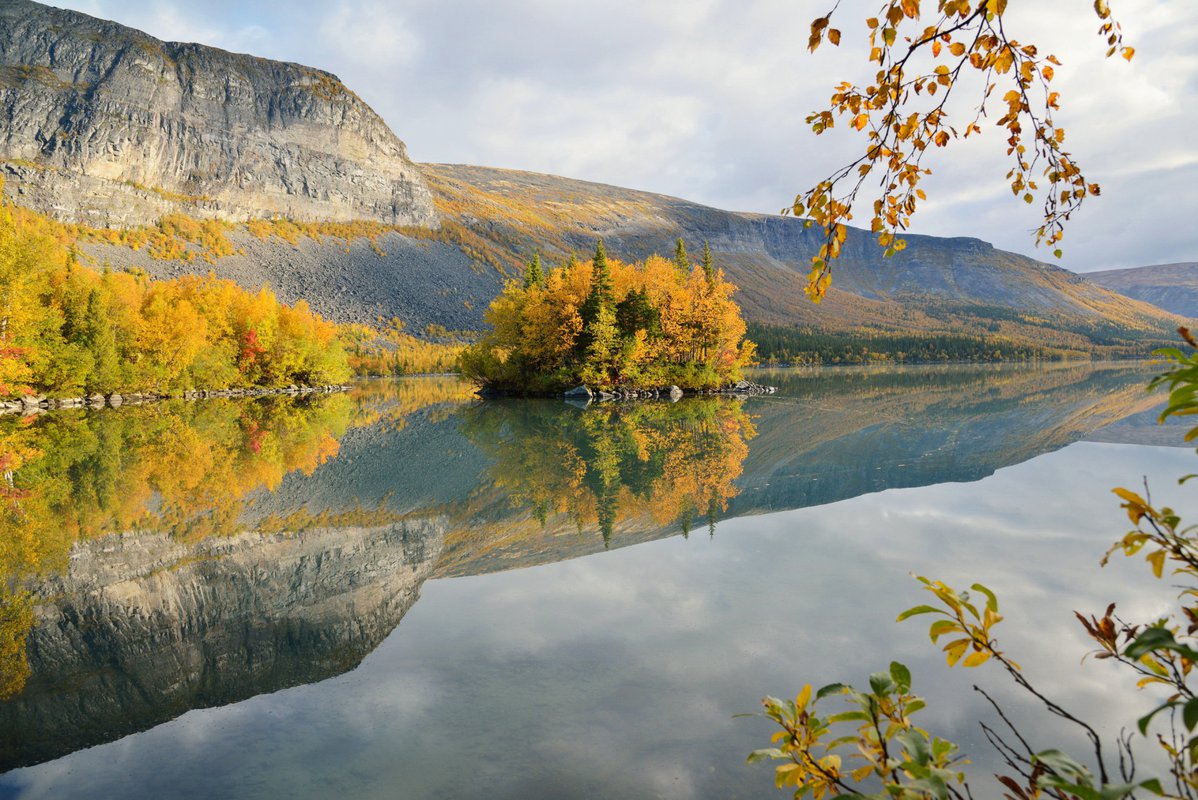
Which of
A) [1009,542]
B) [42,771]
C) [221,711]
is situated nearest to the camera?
[42,771]

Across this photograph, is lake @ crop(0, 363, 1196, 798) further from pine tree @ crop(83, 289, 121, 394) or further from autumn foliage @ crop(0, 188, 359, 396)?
pine tree @ crop(83, 289, 121, 394)

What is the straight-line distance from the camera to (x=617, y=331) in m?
42.9

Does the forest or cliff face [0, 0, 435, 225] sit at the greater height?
cliff face [0, 0, 435, 225]

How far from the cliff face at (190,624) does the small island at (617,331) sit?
3287 centimetres

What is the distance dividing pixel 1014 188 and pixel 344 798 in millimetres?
4805

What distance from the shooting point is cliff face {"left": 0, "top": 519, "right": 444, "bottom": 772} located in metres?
5.27

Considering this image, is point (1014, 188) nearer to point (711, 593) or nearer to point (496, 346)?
point (711, 593)

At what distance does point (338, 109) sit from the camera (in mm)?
174500

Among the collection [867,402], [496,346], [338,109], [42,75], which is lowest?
[867,402]

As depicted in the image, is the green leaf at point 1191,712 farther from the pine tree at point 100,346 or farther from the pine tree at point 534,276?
the pine tree at point 534,276

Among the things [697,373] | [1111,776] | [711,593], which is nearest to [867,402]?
[697,373]

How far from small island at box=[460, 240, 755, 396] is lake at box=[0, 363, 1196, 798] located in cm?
2646

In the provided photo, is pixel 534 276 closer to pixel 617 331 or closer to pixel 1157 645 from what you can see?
pixel 617 331

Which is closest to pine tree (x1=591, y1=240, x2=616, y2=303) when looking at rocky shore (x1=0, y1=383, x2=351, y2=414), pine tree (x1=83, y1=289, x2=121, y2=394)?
pine tree (x1=83, y1=289, x2=121, y2=394)
